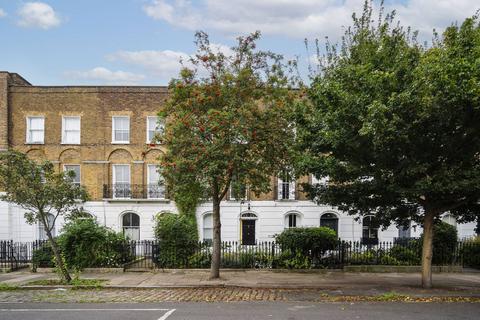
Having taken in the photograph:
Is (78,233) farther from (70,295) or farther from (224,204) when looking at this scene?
(224,204)

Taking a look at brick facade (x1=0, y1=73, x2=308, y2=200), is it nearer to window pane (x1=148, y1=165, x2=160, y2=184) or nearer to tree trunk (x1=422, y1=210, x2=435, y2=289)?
window pane (x1=148, y1=165, x2=160, y2=184)

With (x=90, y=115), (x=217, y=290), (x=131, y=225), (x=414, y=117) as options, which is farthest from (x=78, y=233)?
(x=414, y=117)

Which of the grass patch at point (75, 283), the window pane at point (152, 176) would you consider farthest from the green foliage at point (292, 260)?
the window pane at point (152, 176)

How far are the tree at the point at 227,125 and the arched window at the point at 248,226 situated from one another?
1292 centimetres

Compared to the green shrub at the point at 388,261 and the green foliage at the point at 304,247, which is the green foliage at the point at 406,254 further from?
the green foliage at the point at 304,247

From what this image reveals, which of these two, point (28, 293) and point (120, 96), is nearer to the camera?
point (28, 293)

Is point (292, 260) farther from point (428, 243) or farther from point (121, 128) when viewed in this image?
point (121, 128)

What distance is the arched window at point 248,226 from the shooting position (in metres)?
28.5

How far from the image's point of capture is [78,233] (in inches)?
736

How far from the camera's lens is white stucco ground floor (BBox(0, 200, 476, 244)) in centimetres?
2820

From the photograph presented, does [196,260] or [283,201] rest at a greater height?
[283,201]

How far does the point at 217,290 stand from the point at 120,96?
58.8ft

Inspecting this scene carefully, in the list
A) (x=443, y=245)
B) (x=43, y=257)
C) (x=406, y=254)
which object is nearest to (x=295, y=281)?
(x=406, y=254)

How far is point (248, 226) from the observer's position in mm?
28578
